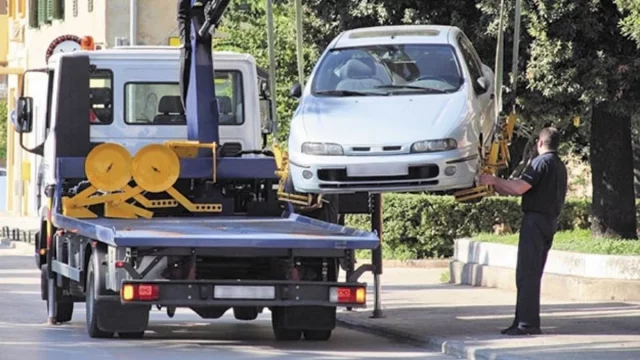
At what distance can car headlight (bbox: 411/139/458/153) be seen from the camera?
1560 cm

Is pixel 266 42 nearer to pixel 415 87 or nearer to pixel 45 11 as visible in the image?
pixel 45 11

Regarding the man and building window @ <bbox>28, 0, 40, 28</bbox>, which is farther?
building window @ <bbox>28, 0, 40, 28</bbox>

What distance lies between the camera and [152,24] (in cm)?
4288

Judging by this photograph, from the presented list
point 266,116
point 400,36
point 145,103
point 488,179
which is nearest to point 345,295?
point 488,179

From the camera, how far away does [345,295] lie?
14625mm

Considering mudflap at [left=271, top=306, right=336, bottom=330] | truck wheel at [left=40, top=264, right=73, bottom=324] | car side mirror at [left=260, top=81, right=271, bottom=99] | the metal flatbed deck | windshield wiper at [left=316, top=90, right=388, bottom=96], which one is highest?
windshield wiper at [left=316, top=90, right=388, bottom=96]

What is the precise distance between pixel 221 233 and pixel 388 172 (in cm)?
169

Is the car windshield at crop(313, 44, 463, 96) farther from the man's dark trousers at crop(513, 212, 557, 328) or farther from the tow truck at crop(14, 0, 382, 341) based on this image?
the man's dark trousers at crop(513, 212, 557, 328)

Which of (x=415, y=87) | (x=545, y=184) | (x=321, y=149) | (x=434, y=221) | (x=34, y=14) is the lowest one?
(x=434, y=221)

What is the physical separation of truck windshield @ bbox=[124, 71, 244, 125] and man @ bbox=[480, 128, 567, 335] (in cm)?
409

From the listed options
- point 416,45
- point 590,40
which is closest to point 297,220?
point 416,45

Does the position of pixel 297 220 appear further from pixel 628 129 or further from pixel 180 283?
pixel 628 129

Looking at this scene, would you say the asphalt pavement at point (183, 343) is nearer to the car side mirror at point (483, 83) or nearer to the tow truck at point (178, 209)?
the tow truck at point (178, 209)

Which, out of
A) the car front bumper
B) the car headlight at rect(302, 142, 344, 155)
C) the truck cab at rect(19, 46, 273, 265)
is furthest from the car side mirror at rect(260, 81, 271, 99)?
the car front bumper
